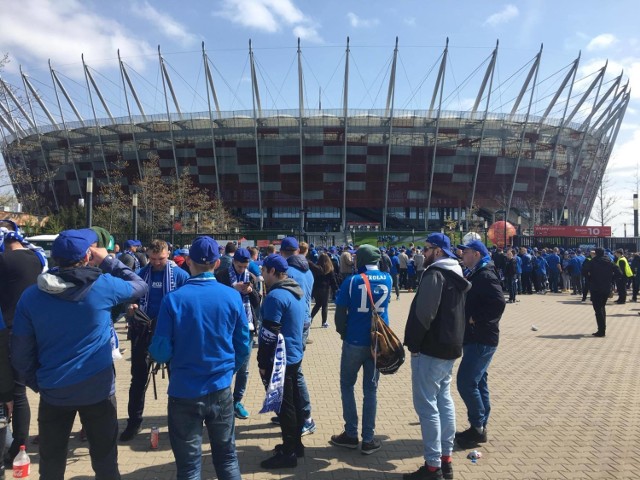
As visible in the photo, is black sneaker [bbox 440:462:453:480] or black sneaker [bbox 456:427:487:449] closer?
black sneaker [bbox 440:462:453:480]

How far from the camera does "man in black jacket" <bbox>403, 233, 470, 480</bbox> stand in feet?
12.7

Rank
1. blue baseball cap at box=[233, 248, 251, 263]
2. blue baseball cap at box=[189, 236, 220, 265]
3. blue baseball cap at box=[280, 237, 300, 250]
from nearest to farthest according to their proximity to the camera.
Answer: blue baseball cap at box=[189, 236, 220, 265], blue baseball cap at box=[233, 248, 251, 263], blue baseball cap at box=[280, 237, 300, 250]

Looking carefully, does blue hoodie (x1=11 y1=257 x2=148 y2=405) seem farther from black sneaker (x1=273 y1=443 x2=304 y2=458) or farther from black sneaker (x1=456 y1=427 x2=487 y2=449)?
black sneaker (x1=456 y1=427 x2=487 y2=449)

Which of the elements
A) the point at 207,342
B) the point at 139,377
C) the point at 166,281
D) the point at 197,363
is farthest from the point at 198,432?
the point at 166,281

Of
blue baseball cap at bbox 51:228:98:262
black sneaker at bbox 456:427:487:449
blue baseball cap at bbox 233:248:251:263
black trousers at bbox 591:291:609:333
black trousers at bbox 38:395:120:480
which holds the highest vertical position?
blue baseball cap at bbox 51:228:98:262

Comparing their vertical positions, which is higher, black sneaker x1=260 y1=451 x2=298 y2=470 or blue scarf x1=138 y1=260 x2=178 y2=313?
blue scarf x1=138 y1=260 x2=178 y2=313

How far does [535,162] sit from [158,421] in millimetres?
60156

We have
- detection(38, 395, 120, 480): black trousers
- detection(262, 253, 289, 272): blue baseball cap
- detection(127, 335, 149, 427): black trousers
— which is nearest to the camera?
detection(38, 395, 120, 480): black trousers

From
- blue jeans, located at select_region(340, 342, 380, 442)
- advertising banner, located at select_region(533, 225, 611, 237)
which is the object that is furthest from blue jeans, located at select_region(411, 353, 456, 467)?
advertising banner, located at select_region(533, 225, 611, 237)

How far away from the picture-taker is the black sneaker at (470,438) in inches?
180

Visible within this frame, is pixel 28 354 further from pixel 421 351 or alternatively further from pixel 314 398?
pixel 314 398

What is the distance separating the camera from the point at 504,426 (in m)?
5.13

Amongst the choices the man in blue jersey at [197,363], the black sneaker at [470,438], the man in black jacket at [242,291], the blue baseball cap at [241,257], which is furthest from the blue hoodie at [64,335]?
the black sneaker at [470,438]

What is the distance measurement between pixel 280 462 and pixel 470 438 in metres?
1.99
